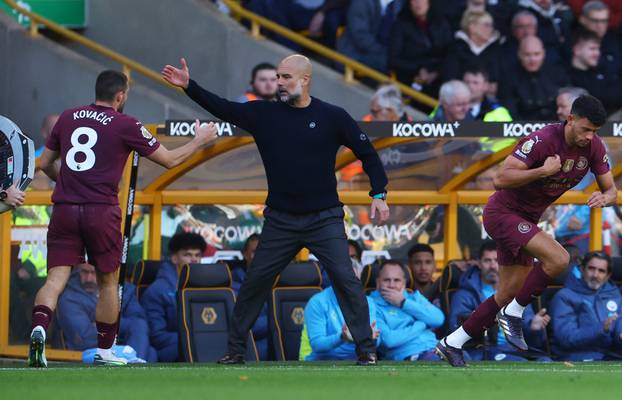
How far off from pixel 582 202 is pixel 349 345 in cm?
341

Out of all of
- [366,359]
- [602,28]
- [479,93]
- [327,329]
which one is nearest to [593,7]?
[602,28]

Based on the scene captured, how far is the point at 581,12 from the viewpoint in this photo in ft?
64.6

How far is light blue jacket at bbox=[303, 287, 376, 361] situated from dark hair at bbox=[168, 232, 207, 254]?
65.1 inches

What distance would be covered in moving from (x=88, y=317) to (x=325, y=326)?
6.97 ft

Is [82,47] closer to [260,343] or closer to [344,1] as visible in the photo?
[344,1]

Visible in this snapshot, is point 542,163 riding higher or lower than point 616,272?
higher

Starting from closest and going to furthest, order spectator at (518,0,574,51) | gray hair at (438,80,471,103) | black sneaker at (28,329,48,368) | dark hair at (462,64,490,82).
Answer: black sneaker at (28,329,48,368), gray hair at (438,80,471,103), dark hair at (462,64,490,82), spectator at (518,0,574,51)

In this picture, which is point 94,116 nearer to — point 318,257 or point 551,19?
point 318,257

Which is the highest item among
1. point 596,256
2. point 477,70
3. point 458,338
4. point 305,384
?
point 477,70

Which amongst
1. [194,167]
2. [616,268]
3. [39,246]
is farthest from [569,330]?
[39,246]

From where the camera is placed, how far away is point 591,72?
1884 cm

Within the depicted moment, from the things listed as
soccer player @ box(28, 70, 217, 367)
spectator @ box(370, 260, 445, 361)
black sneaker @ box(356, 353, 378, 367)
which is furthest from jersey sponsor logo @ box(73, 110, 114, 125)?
spectator @ box(370, 260, 445, 361)

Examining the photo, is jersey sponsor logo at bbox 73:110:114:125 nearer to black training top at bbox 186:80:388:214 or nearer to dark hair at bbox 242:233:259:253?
black training top at bbox 186:80:388:214

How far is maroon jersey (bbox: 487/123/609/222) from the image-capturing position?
11711 mm
